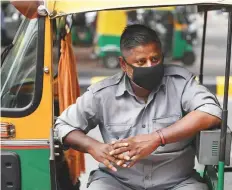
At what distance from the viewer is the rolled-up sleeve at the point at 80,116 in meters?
2.99

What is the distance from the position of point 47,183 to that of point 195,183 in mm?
858

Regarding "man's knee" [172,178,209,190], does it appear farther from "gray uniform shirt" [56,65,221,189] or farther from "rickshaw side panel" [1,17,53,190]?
"rickshaw side panel" [1,17,53,190]

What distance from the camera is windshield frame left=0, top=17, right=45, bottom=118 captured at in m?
3.00

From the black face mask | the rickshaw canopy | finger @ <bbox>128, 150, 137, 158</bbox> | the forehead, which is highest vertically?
the rickshaw canopy

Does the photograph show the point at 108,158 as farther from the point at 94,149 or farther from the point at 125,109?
the point at 125,109

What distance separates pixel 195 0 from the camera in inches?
103

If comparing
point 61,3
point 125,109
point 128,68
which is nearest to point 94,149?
point 125,109

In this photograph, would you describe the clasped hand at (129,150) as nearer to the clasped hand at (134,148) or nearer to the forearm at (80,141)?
the clasped hand at (134,148)

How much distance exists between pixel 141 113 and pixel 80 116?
0.34 m

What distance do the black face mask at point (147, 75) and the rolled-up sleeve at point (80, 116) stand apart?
289mm

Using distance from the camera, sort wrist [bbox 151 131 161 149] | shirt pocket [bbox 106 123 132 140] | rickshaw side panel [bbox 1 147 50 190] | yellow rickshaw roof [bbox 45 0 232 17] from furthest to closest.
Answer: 1. rickshaw side panel [bbox 1 147 50 190]
2. shirt pocket [bbox 106 123 132 140]
3. wrist [bbox 151 131 161 149]
4. yellow rickshaw roof [bbox 45 0 232 17]

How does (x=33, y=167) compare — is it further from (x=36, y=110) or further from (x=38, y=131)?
(x=36, y=110)

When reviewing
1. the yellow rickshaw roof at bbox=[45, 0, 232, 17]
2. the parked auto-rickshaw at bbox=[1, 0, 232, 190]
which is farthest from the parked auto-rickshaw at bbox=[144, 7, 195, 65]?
the yellow rickshaw roof at bbox=[45, 0, 232, 17]

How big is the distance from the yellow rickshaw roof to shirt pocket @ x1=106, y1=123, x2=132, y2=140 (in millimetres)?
660
